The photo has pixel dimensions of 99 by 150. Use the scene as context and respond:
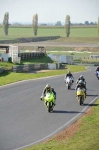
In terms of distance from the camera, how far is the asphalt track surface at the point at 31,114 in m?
20.5

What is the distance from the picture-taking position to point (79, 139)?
66.2ft

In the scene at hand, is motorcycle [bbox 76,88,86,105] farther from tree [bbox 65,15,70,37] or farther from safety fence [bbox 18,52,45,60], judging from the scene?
tree [bbox 65,15,70,37]

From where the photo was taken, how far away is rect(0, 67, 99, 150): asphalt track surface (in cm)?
2050

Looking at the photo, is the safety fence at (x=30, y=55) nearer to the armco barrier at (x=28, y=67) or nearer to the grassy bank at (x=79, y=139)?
the armco barrier at (x=28, y=67)

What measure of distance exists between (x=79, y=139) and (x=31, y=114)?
6583mm

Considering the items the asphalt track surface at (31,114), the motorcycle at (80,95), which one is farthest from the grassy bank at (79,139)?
the motorcycle at (80,95)

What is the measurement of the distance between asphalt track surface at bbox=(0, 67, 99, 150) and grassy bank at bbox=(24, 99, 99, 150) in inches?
26.1

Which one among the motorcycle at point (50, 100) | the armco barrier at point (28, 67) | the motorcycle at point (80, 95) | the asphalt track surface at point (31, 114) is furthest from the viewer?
the armco barrier at point (28, 67)

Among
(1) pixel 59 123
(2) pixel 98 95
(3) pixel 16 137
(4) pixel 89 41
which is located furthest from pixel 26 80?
(4) pixel 89 41

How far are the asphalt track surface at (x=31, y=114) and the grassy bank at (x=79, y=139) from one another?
0.66 meters

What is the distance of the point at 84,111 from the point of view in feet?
90.9

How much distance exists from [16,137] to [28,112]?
21.3 feet

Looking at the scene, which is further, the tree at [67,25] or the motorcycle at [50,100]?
the tree at [67,25]

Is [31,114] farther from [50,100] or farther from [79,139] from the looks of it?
[79,139]
